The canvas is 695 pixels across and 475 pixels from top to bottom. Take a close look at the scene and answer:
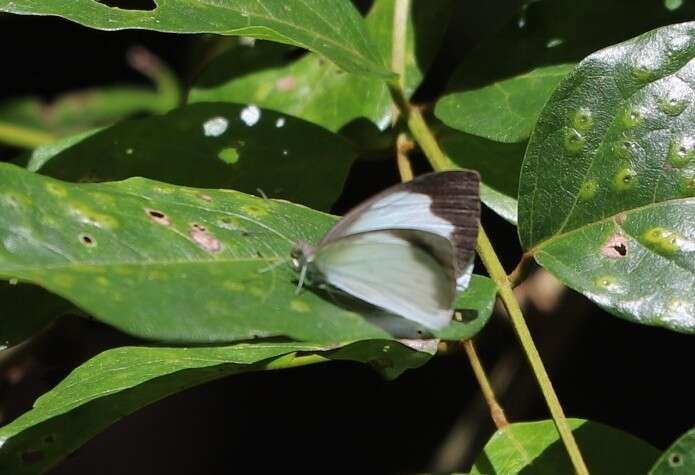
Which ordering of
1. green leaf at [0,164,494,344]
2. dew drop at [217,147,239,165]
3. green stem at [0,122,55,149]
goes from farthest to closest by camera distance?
green stem at [0,122,55,149] → dew drop at [217,147,239,165] → green leaf at [0,164,494,344]

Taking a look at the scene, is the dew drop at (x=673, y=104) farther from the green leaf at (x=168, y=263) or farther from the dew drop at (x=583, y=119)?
the green leaf at (x=168, y=263)

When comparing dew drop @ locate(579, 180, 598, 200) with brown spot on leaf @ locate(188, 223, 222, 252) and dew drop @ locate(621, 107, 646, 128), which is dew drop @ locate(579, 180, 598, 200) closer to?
dew drop @ locate(621, 107, 646, 128)

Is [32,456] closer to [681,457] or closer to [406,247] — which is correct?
[406,247]

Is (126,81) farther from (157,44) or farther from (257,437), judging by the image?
(257,437)

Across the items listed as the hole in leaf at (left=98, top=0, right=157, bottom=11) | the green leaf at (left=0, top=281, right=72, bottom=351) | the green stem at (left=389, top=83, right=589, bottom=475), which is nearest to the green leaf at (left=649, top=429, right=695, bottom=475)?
the green stem at (left=389, top=83, right=589, bottom=475)

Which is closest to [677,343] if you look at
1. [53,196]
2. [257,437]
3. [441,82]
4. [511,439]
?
[441,82]

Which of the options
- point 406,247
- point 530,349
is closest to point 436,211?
point 406,247
